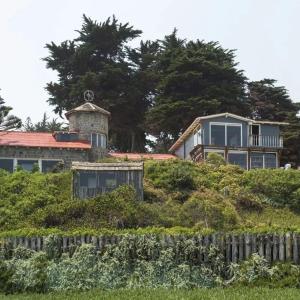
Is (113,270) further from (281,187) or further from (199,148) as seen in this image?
(199,148)

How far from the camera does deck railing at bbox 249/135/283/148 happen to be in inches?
1882

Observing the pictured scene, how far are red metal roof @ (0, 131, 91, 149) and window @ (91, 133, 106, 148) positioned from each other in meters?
0.56

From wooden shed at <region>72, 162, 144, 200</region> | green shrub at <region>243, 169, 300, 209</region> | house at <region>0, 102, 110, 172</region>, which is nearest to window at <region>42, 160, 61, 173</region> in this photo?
house at <region>0, 102, 110, 172</region>

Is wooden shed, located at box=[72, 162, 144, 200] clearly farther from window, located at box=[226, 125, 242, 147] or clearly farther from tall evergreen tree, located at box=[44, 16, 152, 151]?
tall evergreen tree, located at box=[44, 16, 152, 151]

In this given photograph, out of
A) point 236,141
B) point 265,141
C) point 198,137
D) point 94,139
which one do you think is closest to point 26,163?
point 94,139

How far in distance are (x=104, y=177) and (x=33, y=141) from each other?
480 inches

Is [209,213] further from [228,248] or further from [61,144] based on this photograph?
[61,144]

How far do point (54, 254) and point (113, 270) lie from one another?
6.67 ft

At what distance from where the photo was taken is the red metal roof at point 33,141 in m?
42.1

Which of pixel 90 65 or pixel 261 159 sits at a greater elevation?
pixel 90 65

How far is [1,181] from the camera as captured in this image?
32562 mm

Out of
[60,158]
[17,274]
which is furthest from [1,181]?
[17,274]

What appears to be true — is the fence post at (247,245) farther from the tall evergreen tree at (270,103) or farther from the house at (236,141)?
the tall evergreen tree at (270,103)

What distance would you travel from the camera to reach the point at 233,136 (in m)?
47.8
